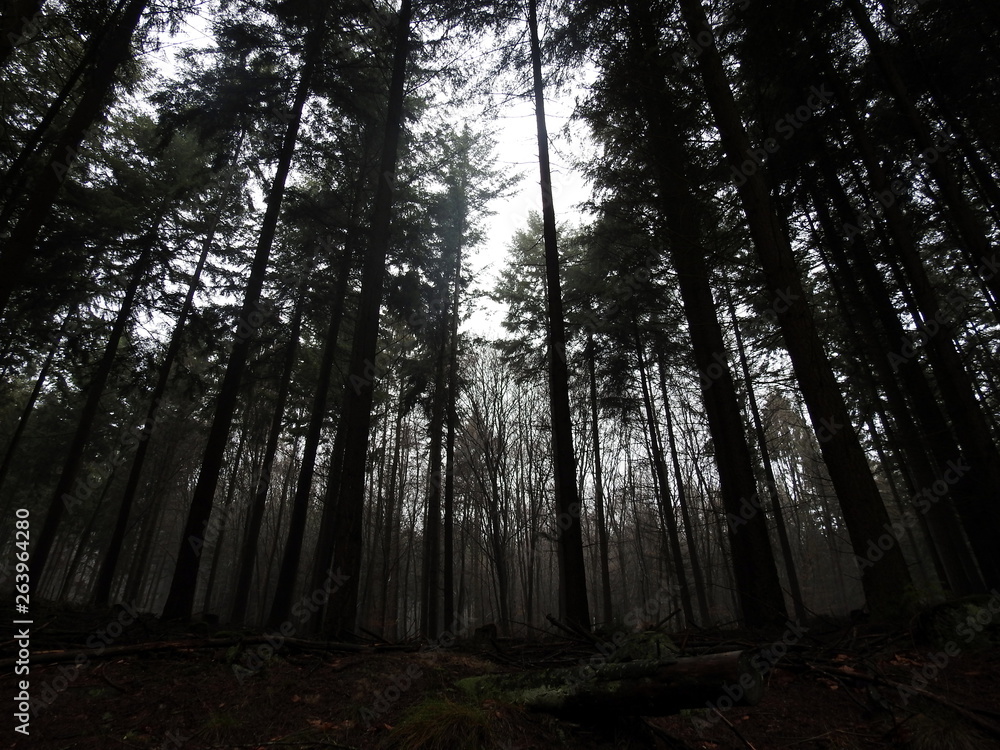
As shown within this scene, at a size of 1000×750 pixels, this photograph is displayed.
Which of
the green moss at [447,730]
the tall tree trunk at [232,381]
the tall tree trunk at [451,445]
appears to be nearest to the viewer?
the green moss at [447,730]

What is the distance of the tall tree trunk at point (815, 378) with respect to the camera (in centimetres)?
477

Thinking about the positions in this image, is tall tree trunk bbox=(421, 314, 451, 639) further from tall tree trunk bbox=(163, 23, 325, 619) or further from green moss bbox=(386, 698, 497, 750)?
green moss bbox=(386, 698, 497, 750)

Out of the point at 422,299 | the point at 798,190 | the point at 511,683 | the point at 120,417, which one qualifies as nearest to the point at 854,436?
the point at 511,683

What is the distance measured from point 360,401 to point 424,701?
4.57 m

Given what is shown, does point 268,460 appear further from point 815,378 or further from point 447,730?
point 815,378

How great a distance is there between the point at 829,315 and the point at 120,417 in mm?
26248

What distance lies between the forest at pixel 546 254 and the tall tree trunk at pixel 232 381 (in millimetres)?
69

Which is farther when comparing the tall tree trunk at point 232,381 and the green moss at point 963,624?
the tall tree trunk at point 232,381

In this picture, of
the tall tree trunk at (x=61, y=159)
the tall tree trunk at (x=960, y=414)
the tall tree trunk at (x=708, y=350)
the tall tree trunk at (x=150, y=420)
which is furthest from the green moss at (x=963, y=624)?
the tall tree trunk at (x=150, y=420)

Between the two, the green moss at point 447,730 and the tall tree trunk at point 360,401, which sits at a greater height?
the tall tree trunk at point 360,401

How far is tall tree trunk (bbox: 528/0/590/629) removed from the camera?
6883mm

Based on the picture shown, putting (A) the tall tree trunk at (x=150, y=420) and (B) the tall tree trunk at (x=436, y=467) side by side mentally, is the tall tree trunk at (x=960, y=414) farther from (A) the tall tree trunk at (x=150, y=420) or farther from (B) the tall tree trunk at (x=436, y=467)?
(A) the tall tree trunk at (x=150, y=420)

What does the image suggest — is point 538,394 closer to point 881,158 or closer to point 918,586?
point 881,158

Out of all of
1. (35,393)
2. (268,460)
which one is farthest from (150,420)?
(35,393)
